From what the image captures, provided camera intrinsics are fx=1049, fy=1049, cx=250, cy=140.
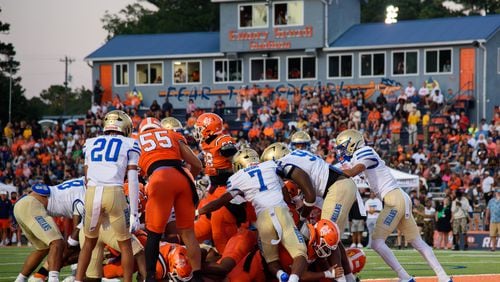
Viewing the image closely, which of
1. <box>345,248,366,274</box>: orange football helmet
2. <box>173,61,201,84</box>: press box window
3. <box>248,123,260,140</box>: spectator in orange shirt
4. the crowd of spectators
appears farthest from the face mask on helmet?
<box>173,61,201,84</box>: press box window

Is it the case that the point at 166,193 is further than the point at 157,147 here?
No

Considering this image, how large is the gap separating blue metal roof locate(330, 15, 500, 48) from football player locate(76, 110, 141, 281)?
104 feet

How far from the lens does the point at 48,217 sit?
13531 millimetres

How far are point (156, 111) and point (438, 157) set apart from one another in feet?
44.8

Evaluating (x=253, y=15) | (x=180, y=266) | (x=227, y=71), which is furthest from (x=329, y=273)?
(x=227, y=71)

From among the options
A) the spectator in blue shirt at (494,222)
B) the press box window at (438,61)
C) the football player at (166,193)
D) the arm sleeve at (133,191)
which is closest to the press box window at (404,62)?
the press box window at (438,61)

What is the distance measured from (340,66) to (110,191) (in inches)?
1318

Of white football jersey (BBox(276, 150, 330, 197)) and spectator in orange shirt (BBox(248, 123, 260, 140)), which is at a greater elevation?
white football jersey (BBox(276, 150, 330, 197))

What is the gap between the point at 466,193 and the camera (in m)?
30.4

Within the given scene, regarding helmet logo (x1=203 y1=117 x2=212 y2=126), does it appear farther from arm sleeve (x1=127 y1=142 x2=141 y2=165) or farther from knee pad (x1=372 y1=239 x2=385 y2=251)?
knee pad (x1=372 y1=239 x2=385 y2=251)

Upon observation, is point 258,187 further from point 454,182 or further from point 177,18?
point 177,18

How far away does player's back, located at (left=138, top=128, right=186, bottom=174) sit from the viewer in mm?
12180

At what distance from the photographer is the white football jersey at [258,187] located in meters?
12.2

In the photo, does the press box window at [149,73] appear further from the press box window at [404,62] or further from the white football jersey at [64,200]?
the white football jersey at [64,200]
